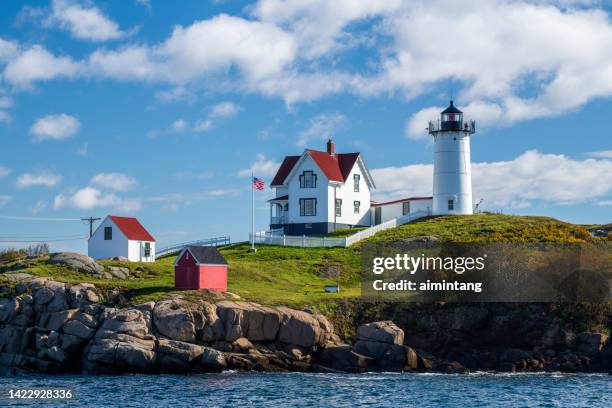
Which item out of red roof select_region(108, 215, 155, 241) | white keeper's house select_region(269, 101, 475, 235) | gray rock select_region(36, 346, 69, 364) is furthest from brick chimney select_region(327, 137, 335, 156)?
gray rock select_region(36, 346, 69, 364)

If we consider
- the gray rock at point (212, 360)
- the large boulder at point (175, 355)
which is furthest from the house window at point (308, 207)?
the large boulder at point (175, 355)

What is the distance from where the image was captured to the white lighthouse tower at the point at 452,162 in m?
77.6

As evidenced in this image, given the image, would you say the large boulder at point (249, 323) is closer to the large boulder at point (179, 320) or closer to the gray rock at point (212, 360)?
the large boulder at point (179, 320)

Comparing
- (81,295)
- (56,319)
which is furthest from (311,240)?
(56,319)

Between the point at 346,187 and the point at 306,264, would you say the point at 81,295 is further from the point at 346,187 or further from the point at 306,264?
the point at 346,187

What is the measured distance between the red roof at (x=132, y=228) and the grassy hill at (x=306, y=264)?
6.78 feet

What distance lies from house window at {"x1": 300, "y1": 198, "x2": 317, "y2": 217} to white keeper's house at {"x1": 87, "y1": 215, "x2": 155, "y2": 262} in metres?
16.0

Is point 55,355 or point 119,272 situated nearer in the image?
point 55,355

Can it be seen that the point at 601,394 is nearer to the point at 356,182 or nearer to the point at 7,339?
the point at 7,339

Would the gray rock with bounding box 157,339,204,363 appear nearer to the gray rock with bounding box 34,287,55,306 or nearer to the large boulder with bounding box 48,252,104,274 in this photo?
the gray rock with bounding box 34,287,55,306

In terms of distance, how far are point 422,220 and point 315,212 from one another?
9.17 meters

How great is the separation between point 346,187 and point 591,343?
33939 mm

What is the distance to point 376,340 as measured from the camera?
46438 millimetres

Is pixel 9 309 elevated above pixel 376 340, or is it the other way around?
pixel 9 309
